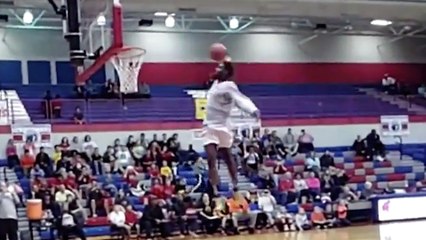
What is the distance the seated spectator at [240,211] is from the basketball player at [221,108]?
41.8 ft

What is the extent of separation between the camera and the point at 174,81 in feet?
103

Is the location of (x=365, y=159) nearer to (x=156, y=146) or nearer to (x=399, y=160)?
(x=399, y=160)

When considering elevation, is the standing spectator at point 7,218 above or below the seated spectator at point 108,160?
below

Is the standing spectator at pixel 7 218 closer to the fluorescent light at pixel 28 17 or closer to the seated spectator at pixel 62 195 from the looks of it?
the seated spectator at pixel 62 195

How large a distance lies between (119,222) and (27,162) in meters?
3.83

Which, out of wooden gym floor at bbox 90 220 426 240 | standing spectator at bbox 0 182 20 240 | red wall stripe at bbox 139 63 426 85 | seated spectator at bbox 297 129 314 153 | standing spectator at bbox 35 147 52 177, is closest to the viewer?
standing spectator at bbox 0 182 20 240

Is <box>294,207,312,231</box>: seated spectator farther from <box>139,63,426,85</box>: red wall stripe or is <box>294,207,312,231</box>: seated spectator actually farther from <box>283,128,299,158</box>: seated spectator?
<box>139,63,426,85</box>: red wall stripe

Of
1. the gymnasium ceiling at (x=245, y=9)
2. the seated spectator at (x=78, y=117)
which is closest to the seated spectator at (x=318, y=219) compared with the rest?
the gymnasium ceiling at (x=245, y=9)

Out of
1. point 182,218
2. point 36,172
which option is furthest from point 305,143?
point 36,172

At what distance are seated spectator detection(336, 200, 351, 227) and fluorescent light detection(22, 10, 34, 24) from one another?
12.8m

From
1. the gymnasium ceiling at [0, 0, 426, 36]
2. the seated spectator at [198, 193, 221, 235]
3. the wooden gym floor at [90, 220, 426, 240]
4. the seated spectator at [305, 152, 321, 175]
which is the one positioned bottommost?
the wooden gym floor at [90, 220, 426, 240]

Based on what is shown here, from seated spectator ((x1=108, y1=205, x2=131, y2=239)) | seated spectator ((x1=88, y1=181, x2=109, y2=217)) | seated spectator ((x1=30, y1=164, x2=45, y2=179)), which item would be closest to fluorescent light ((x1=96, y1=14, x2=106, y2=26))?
seated spectator ((x1=108, y1=205, x2=131, y2=239))

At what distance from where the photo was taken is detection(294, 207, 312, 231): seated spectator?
2102 cm

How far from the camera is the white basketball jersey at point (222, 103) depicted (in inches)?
274
